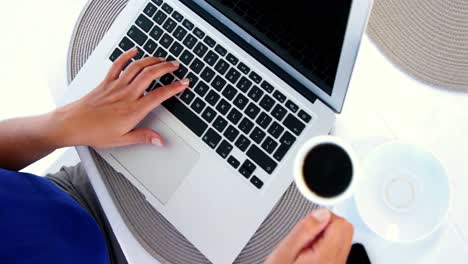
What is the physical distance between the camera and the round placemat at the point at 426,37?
63 cm

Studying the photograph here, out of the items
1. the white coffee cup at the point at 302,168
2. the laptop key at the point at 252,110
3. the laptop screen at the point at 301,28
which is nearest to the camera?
the laptop screen at the point at 301,28

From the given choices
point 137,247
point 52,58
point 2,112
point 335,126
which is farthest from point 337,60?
point 2,112

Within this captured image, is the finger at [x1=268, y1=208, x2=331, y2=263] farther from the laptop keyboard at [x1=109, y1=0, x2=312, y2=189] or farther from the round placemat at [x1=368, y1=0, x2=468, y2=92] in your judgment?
the round placemat at [x1=368, y1=0, x2=468, y2=92]

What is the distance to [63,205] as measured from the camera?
29.1 inches

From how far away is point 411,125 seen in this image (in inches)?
24.9

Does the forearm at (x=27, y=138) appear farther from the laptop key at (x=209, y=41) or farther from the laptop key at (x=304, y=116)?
the laptop key at (x=304, y=116)

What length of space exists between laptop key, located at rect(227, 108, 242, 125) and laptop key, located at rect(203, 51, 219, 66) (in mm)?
81

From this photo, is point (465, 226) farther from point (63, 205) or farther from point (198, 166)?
point (63, 205)

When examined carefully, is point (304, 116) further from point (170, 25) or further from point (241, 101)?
point (170, 25)

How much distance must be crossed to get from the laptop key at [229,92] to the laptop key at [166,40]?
0.41 feet

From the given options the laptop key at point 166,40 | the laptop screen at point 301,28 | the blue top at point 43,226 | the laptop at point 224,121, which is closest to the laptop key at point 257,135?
the laptop at point 224,121

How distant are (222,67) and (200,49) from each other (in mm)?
48

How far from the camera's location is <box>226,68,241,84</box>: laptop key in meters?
0.67

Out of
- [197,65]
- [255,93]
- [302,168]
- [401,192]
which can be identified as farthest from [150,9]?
[401,192]
